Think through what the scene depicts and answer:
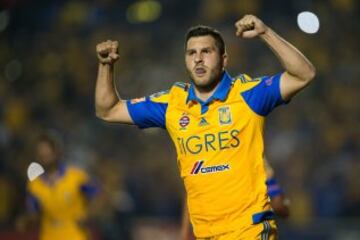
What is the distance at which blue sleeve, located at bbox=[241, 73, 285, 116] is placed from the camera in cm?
544

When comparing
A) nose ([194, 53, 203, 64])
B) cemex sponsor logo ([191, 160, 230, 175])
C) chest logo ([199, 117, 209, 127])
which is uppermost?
nose ([194, 53, 203, 64])

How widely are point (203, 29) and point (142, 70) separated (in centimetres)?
937

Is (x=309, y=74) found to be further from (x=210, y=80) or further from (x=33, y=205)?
(x=33, y=205)

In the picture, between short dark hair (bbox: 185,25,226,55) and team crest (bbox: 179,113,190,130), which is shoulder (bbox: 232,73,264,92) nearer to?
short dark hair (bbox: 185,25,226,55)

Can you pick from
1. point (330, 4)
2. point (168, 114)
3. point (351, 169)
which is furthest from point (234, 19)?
point (168, 114)

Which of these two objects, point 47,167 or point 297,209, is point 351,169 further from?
point 47,167

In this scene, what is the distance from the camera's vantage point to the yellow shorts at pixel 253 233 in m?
5.43

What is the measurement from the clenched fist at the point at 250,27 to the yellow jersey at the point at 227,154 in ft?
1.25

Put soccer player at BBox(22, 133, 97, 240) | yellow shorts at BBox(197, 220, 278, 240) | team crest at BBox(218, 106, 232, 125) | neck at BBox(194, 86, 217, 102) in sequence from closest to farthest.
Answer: yellow shorts at BBox(197, 220, 278, 240) → team crest at BBox(218, 106, 232, 125) → neck at BBox(194, 86, 217, 102) → soccer player at BBox(22, 133, 97, 240)

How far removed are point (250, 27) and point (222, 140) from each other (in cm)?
73

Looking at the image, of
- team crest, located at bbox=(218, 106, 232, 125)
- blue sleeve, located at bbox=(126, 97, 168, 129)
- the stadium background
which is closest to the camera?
team crest, located at bbox=(218, 106, 232, 125)

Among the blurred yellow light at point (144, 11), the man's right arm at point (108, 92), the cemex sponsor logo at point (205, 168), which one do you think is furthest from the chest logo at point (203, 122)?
the blurred yellow light at point (144, 11)

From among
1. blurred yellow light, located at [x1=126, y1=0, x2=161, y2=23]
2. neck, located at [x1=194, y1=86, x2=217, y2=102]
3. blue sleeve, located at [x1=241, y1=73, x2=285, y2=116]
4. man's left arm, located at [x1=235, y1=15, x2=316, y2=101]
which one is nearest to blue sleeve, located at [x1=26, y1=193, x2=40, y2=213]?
neck, located at [x1=194, y1=86, x2=217, y2=102]

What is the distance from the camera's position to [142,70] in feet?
49.1
